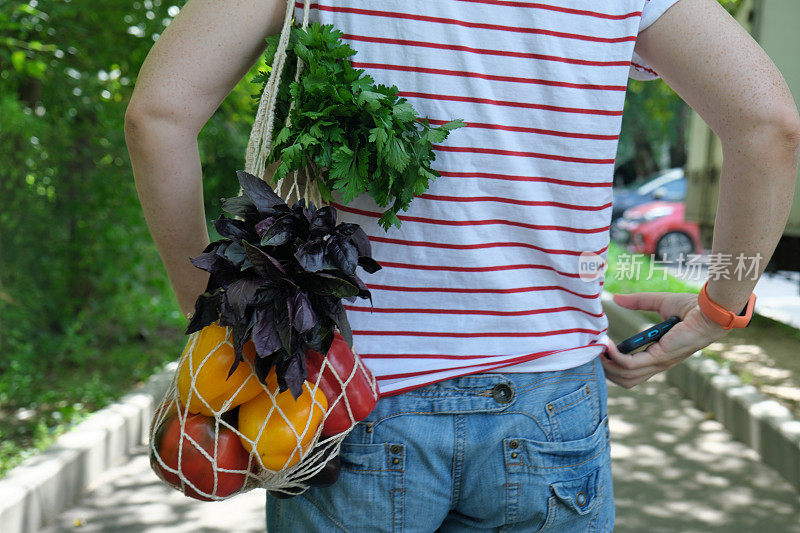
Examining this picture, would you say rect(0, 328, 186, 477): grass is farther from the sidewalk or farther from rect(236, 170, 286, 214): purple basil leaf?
rect(236, 170, 286, 214): purple basil leaf

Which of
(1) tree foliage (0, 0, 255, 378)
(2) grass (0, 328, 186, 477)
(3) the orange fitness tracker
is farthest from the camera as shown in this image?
(1) tree foliage (0, 0, 255, 378)

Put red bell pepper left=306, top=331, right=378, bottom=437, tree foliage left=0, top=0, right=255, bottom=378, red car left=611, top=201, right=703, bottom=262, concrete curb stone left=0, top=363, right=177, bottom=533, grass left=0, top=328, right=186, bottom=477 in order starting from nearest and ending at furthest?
1. red bell pepper left=306, top=331, right=378, bottom=437
2. concrete curb stone left=0, top=363, right=177, bottom=533
3. grass left=0, top=328, right=186, bottom=477
4. tree foliage left=0, top=0, right=255, bottom=378
5. red car left=611, top=201, right=703, bottom=262

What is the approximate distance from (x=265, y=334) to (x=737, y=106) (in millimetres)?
831

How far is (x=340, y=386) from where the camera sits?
3.81 feet

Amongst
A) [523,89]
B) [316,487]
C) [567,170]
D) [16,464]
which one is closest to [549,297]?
[567,170]

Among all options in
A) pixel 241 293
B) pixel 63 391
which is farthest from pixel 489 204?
pixel 63 391

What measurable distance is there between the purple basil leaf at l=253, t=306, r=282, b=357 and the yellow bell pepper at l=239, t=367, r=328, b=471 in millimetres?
84

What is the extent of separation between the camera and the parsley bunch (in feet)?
3.87

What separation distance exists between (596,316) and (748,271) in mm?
334

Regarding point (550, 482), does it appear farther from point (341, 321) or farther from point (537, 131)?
point (537, 131)

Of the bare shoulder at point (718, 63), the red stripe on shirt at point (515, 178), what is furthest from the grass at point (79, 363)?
the bare shoulder at point (718, 63)

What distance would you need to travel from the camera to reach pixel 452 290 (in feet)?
4.25

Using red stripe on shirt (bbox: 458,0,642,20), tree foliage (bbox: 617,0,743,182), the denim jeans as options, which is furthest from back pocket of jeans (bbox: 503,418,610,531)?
tree foliage (bbox: 617,0,743,182)

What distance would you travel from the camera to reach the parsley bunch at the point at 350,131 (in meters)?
1.18
